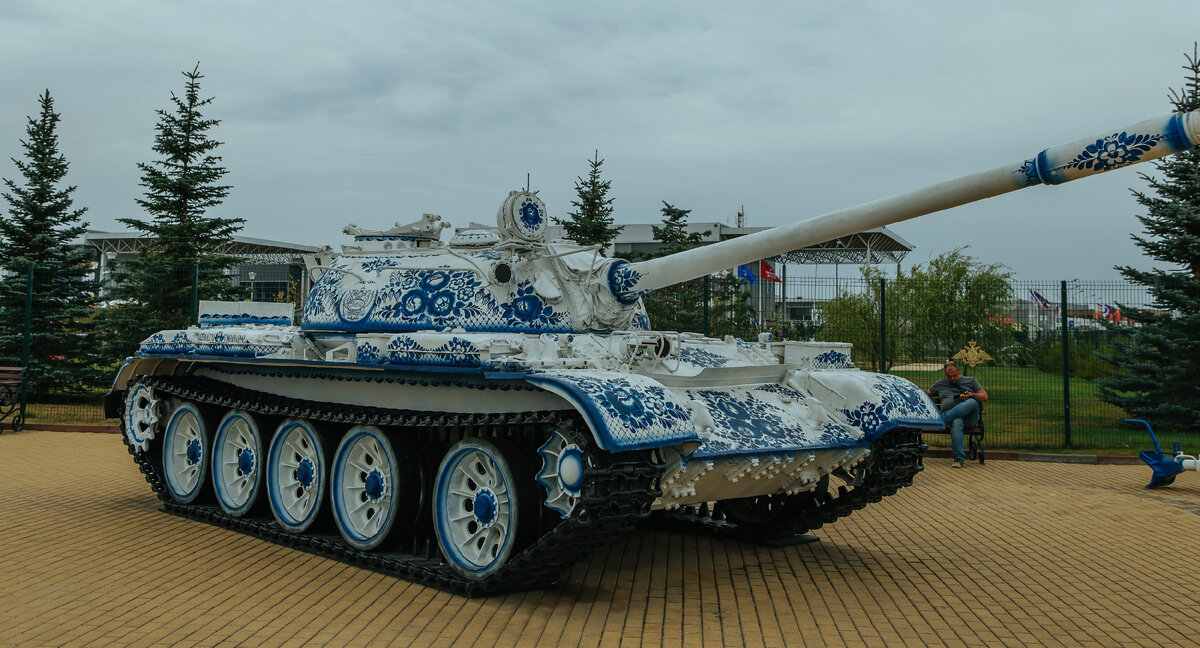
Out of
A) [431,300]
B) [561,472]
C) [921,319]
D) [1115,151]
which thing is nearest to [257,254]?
[921,319]

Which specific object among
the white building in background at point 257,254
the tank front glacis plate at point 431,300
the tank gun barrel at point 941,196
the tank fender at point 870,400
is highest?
the white building in background at point 257,254

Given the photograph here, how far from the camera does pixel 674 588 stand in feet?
23.4

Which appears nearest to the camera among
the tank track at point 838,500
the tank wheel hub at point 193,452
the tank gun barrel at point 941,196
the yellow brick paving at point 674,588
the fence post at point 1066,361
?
the tank gun barrel at point 941,196

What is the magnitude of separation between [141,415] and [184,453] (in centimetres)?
75

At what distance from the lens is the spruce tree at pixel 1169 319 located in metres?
15.7

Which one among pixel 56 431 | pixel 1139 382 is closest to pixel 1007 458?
pixel 1139 382

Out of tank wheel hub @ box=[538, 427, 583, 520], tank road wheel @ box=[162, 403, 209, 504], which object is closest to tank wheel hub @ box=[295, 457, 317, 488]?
tank road wheel @ box=[162, 403, 209, 504]

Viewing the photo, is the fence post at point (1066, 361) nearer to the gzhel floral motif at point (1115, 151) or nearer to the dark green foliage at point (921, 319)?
the dark green foliage at point (921, 319)

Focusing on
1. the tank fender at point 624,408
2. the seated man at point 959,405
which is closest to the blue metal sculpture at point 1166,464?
the seated man at point 959,405

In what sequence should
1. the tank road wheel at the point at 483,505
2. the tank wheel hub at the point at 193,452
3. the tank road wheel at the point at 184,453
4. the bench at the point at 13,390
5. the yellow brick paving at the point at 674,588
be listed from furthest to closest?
the bench at the point at 13,390 → the tank wheel hub at the point at 193,452 → the tank road wheel at the point at 184,453 → the tank road wheel at the point at 483,505 → the yellow brick paving at the point at 674,588

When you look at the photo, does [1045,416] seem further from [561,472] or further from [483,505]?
[561,472]

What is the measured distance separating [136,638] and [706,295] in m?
11.5

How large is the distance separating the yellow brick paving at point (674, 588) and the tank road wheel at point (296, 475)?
1.16ft

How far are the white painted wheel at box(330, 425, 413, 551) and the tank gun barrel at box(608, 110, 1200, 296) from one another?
93.7 inches
